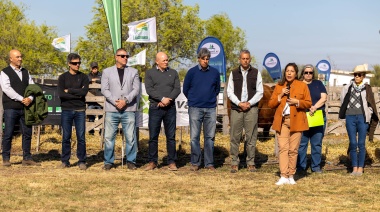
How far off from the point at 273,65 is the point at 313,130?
16802mm

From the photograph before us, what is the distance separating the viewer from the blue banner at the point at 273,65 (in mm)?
28441

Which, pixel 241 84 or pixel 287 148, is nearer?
pixel 287 148

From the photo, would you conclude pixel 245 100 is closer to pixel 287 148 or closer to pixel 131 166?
pixel 287 148

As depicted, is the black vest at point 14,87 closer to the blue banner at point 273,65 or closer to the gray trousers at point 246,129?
the gray trousers at point 246,129

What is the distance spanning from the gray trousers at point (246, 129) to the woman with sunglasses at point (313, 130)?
844 millimetres

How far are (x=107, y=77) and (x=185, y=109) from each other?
2427 millimetres

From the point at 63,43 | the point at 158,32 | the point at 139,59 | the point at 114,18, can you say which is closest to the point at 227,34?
the point at 158,32

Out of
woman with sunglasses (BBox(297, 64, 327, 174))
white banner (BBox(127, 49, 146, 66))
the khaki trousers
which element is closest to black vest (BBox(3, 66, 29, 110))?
the khaki trousers

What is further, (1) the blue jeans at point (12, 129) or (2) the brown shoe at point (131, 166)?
(1) the blue jeans at point (12, 129)

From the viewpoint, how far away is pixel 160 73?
12133mm

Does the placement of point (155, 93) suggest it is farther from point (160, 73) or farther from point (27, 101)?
point (27, 101)

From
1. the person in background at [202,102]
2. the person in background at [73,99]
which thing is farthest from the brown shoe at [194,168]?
the person in background at [73,99]

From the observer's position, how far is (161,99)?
11992mm

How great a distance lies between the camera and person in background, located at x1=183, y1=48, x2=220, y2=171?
12078 millimetres
